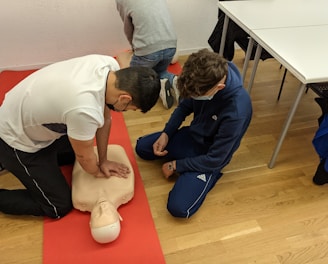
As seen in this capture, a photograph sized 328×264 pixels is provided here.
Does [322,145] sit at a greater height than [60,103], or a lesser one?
lesser

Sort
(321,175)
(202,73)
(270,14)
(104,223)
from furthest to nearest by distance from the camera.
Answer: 1. (270,14)
2. (321,175)
3. (104,223)
4. (202,73)

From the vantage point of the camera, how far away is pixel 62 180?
57.4 inches

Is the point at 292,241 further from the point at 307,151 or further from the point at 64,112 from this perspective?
the point at 64,112

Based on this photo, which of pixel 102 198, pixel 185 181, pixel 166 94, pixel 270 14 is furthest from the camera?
pixel 166 94

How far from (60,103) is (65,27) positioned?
4.78ft

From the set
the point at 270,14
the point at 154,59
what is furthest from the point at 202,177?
the point at 270,14

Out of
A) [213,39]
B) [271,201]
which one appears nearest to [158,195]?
[271,201]

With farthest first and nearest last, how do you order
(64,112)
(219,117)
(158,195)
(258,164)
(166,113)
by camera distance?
(166,113) < (258,164) < (158,195) < (219,117) < (64,112)

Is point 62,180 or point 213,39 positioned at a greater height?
point 213,39

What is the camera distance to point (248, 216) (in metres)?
1.54

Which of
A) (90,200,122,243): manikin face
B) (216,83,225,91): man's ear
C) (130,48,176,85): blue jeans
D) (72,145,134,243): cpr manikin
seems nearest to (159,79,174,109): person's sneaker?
(130,48,176,85): blue jeans

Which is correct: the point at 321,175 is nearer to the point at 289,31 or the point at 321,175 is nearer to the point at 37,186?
the point at 289,31

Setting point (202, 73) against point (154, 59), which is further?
point (154, 59)

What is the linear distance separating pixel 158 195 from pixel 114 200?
25cm
